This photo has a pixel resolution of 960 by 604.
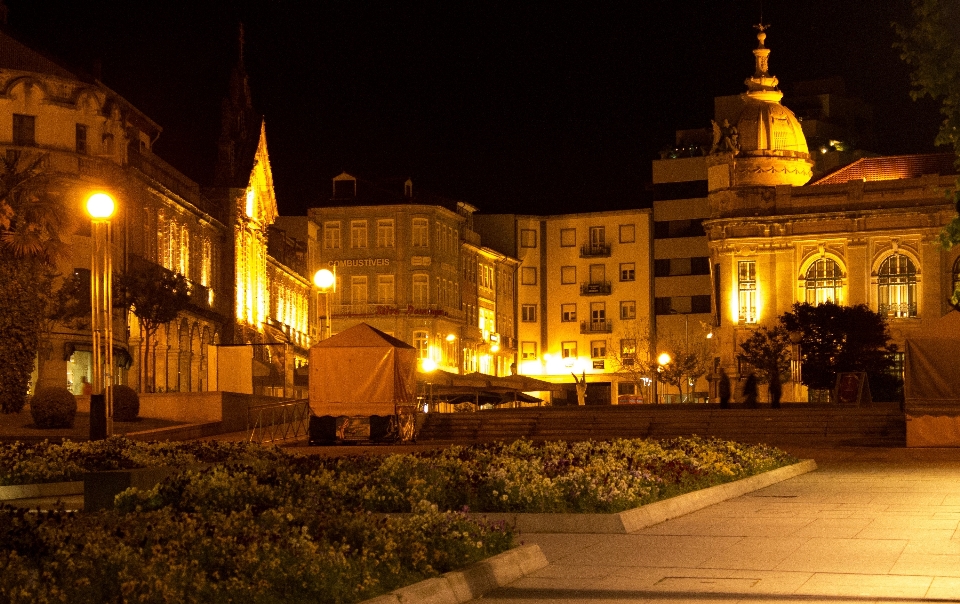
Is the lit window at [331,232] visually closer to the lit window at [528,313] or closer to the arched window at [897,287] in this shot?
the lit window at [528,313]

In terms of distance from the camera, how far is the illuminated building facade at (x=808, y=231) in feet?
299

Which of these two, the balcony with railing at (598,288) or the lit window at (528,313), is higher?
the balcony with railing at (598,288)

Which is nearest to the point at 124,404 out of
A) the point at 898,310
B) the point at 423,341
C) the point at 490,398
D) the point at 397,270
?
the point at 490,398

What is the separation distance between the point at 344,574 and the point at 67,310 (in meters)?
45.3

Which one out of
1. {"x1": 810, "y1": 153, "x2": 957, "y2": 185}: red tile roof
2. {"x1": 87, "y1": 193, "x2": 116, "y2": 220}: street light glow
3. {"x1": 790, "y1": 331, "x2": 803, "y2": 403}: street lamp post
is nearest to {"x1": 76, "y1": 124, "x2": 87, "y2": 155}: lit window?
{"x1": 87, "y1": 193, "x2": 116, "y2": 220}: street light glow

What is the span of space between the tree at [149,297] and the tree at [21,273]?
1249 centimetres

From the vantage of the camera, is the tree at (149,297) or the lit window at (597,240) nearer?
the tree at (149,297)

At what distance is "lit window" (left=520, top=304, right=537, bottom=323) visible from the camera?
397 ft

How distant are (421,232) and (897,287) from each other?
32.0m

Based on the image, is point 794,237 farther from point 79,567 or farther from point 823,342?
point 79,567

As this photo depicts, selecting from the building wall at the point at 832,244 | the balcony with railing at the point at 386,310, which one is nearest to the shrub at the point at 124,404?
the building wall at the point at 832,244

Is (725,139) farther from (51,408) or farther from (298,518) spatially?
(298,518)

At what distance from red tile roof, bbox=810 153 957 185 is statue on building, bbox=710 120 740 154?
5518 mm

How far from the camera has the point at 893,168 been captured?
323 feet
